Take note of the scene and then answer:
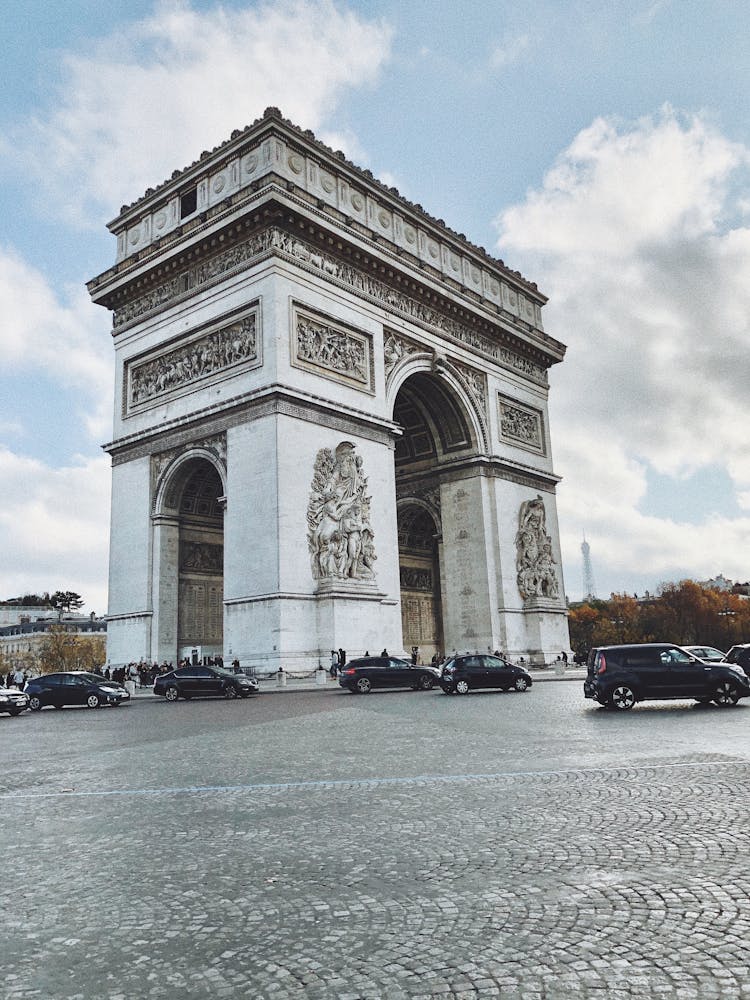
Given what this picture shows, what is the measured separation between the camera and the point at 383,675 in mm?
22812

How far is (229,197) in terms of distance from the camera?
1097 inches

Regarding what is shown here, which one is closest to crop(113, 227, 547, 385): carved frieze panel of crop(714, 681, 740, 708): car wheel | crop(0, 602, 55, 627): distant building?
crop(714, 681, 740, 708): car wheel

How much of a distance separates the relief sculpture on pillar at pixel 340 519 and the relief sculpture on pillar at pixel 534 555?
9754 millimetres

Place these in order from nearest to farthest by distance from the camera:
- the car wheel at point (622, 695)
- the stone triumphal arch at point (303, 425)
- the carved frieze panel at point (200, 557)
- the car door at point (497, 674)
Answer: the car wheel at point (622, 695) → the car door at point (497, 674) → the stone triumphal arch at point (303, 425) → the carved frieze panel at point (200, 557)

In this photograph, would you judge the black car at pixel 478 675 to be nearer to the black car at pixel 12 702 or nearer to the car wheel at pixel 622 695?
the car wheel at pixel 622 695

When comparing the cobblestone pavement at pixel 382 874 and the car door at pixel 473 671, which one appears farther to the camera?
the car door at pixel 473 671

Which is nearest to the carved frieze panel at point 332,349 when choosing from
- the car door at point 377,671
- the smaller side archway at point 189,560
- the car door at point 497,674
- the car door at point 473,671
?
the smaller side archway at point 189,560

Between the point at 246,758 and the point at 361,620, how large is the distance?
17.4 metres

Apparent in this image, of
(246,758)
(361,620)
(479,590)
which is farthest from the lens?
(479,590)

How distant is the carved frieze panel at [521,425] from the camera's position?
37156mm

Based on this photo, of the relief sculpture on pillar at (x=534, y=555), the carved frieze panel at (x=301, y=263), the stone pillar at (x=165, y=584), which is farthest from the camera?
the relief sculpture on pillar at (x=534, y=555)

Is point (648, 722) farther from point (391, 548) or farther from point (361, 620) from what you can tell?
point (391, 548)

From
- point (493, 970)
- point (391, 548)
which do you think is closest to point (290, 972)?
point (493, 970)

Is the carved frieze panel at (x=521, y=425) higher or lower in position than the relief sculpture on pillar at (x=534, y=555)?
higher
